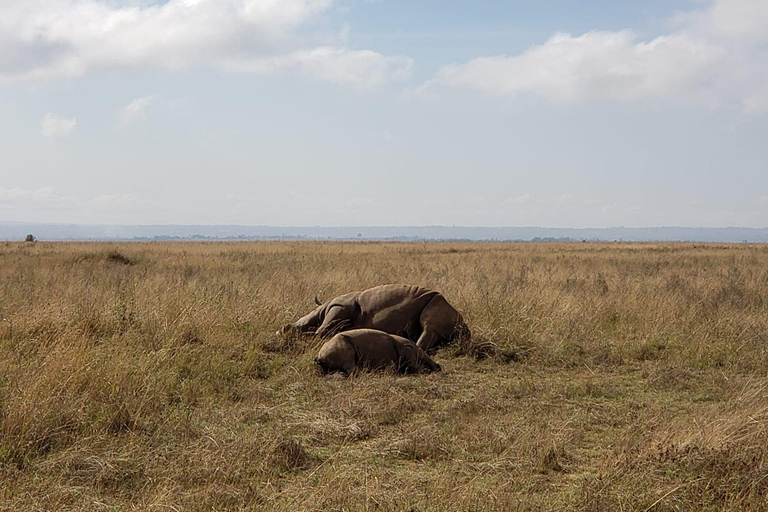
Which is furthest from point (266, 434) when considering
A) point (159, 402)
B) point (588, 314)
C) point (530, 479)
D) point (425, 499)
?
point (588, 314)

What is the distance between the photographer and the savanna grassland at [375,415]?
4406 mm

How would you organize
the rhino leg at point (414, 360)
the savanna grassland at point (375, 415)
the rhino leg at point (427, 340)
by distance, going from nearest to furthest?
the savanna grassland at point (375, 415), the rhino leg at point (414, 360), the rhino leg at point (427, 340)

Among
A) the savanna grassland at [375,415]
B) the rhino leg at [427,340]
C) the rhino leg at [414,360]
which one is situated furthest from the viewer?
the rhino leg at [427,340]

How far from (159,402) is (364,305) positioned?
3849 millimetres

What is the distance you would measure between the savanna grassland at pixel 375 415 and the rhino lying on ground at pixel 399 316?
34 centimetres

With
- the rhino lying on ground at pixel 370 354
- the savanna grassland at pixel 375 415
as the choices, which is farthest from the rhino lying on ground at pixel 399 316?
the rhino lying on ground at pixel 370 354

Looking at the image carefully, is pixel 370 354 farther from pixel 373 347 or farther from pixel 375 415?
pixel 375 415

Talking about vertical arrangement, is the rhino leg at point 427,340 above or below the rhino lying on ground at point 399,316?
below

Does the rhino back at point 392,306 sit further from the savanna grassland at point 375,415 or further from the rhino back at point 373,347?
the rhino back at point 373,347

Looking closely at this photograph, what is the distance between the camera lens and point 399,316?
30.5 feet

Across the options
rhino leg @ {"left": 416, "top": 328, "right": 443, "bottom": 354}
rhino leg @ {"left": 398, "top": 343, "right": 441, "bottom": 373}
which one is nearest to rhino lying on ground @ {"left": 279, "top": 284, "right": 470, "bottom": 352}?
rhino leg @ {"left": 416, "top": 328, "right": 443, "bottom": 354}

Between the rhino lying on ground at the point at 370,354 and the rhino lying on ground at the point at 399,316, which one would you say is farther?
the rhino lying on ground at the point at 399,316

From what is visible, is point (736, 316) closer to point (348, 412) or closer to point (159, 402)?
point (348, 412)

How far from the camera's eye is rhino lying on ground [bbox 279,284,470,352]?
9.28 metres
